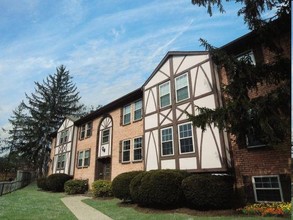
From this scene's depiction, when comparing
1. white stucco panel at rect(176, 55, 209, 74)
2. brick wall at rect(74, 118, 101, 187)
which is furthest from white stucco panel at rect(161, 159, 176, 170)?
brick wall at rect(74, 118, 101, 187)

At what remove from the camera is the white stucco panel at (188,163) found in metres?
13.0

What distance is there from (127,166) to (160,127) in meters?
4.59

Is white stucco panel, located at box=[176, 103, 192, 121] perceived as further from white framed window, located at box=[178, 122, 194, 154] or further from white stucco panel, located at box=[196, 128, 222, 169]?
white stucco panel, located at box=[196, 128, 222, 169]

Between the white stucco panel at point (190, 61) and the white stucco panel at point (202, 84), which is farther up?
the white stucco panel at point (190, 61)

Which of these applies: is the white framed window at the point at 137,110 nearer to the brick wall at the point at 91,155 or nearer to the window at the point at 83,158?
the brick wall at the point at 91,155

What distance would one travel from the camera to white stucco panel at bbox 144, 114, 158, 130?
16188 millimetres

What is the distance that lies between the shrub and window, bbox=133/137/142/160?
871cm

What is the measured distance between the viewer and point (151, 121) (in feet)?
54.2

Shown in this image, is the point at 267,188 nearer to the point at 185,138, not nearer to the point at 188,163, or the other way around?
the point at 188,163

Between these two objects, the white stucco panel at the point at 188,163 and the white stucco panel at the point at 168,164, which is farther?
the white stucco panel at the point at 168,164

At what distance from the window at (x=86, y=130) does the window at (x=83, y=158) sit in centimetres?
170

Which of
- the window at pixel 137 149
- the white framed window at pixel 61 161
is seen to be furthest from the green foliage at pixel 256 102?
the white framed window at pixel 61 161

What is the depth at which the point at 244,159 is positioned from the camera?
11305mm

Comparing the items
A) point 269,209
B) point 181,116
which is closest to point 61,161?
point 181,116
